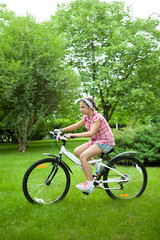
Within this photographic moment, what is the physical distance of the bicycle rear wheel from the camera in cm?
431

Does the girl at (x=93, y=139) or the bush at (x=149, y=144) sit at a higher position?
the girl at (x=93, y=139)

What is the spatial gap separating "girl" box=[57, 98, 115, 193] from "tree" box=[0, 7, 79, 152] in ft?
32.3

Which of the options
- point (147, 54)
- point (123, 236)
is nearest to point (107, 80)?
point (147, 54)

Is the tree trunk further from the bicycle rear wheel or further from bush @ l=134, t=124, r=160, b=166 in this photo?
the bicycle rear wheel

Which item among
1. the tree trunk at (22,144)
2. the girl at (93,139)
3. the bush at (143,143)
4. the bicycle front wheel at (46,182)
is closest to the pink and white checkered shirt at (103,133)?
the girl at (93,139)

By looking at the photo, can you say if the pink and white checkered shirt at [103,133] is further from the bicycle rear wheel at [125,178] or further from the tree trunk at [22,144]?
the tree trunk at [22,144]

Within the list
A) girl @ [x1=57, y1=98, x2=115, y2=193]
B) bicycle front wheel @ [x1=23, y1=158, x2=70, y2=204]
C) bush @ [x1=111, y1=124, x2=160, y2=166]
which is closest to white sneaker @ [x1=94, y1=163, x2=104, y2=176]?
girl @ [x1=57, y1=98, x2=115, y2=193]

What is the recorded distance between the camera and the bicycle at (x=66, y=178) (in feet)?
13.1

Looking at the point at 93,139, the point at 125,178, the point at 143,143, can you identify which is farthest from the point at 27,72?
the point at 125,178

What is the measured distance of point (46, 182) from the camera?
407 centimetres

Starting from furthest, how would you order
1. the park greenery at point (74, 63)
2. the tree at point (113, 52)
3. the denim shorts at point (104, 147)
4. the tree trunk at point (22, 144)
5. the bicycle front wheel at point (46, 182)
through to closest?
the tree at point (113, 52), the tree trunk at point (22, 144), the park greenery at point (74, 63), the denim shorts at point (104, 147), the bicycle front wheel at point (46, 182)

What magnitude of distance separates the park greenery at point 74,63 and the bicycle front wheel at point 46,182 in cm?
919

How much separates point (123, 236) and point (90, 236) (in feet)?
1.32

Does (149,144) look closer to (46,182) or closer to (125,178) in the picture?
(125,178)
